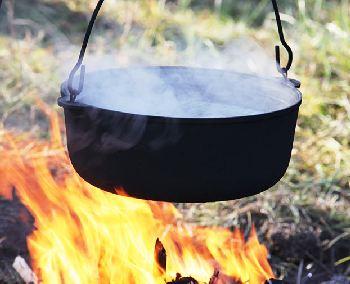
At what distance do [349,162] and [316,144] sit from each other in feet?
1.28

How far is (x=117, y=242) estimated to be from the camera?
2553mm

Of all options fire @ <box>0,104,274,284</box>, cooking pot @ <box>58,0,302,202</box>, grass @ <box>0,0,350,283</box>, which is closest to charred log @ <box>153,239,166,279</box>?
fire @ <box>0,104,274,284</box>

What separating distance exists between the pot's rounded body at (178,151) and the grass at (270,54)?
3.75 ft

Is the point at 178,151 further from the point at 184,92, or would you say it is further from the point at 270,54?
the point at 270,54

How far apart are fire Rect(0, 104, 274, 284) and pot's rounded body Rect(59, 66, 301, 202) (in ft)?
1.95

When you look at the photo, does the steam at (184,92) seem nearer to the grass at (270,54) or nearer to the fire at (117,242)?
the fire at (117,242)

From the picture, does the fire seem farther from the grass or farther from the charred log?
the grass

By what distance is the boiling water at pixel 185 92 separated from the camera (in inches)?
86.2

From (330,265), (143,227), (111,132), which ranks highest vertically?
(111,132)

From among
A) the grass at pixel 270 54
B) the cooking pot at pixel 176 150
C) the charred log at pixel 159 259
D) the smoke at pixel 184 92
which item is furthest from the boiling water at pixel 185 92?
the grass at pixel 270 54

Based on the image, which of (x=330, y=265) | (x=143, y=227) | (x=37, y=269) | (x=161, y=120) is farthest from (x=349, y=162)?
(x=161, y=120)

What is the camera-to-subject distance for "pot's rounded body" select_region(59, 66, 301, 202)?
5.82ft

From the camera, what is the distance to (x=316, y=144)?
412 cm

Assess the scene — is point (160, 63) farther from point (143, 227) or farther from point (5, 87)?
point (143, 227)
